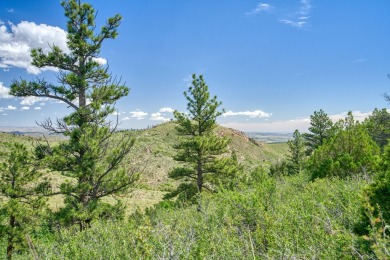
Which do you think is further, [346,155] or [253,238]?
[346,155]

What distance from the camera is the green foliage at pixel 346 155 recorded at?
14703 mm

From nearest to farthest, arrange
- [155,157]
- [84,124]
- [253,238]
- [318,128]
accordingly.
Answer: [253,238], [84,124], [318,128], [155,157]

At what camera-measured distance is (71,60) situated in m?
→ 14.6

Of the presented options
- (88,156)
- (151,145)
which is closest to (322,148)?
(88,156)

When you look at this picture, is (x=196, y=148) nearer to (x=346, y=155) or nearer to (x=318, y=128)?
(x=346, y=155)

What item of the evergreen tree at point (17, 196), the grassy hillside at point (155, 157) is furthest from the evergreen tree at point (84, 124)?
the grassy hillside at point (155, 157)

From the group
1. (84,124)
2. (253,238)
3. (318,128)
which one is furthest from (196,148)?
(318,128)

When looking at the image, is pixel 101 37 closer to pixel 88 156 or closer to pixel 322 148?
pixel 88 156

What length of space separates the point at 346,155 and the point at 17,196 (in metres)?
18.8

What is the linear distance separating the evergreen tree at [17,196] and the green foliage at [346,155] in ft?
52.0

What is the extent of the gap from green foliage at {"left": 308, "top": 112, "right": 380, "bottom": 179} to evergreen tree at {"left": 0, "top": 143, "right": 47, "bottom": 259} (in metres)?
15.8

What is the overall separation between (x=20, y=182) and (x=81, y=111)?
6551mm

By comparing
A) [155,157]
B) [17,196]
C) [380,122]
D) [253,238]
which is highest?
[380,122]

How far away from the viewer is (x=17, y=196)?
1558 cm
